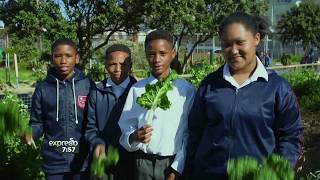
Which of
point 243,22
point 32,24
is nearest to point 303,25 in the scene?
point 32,24

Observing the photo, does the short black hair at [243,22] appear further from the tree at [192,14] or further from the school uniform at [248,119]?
the tree at [192,14]

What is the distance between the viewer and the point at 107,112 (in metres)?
2.93

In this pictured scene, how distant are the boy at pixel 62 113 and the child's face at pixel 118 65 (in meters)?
0.28

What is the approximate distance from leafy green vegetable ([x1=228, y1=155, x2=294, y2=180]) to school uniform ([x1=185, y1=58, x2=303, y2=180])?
34.3 inches

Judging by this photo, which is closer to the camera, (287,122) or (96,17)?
(287,122)

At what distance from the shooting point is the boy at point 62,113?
3.08m

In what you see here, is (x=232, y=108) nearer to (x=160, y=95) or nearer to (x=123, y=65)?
(x=160, y=95)

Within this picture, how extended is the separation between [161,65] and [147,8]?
14.1 m

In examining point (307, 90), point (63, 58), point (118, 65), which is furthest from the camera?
point (307, 90)

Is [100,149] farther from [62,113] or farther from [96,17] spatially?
[96,17]

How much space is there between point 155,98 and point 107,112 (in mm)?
689

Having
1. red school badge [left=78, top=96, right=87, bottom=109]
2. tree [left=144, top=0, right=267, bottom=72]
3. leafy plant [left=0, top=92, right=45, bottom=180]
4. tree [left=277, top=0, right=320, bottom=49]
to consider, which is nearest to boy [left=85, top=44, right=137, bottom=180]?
red school badge [left=78, top=96, right=87, bottom=109]

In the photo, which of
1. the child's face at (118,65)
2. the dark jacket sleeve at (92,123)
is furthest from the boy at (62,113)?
the child's face at (118,65)

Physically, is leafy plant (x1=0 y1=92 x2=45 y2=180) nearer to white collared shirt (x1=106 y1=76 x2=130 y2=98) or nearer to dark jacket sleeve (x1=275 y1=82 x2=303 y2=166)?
dark jacket sleeve (x1=275 y1=82 x2=303 y2=166)
